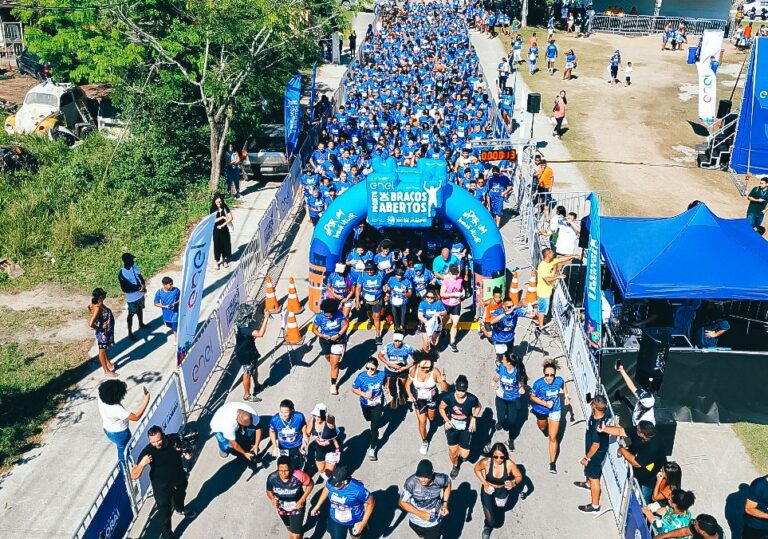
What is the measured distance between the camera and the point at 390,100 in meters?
26.1

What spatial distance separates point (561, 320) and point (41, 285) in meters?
11.4

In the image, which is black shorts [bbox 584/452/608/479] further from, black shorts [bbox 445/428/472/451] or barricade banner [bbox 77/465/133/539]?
barricade banner [bbox 77/465/133/539]

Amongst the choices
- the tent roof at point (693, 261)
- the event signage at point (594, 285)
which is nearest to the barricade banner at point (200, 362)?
the event signage at point (594, 285)

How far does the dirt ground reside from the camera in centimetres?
2183

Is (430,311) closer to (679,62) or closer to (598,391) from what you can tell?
(598,391)

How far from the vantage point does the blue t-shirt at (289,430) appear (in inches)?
365

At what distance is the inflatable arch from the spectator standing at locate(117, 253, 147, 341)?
131 inches

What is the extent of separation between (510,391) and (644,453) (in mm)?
1971

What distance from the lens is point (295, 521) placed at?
837 centimetres

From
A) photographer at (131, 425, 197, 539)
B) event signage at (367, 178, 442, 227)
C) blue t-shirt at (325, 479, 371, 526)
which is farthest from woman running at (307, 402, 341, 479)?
event signage at (367, 178, 442, 227)

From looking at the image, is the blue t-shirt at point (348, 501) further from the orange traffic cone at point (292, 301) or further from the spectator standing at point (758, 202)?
the spectator standing at point (758, 202)

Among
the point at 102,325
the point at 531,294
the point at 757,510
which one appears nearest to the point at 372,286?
the point at 531,294

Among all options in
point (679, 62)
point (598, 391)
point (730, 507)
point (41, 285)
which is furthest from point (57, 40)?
point (679, 62)

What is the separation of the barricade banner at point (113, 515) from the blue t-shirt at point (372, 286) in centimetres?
549
